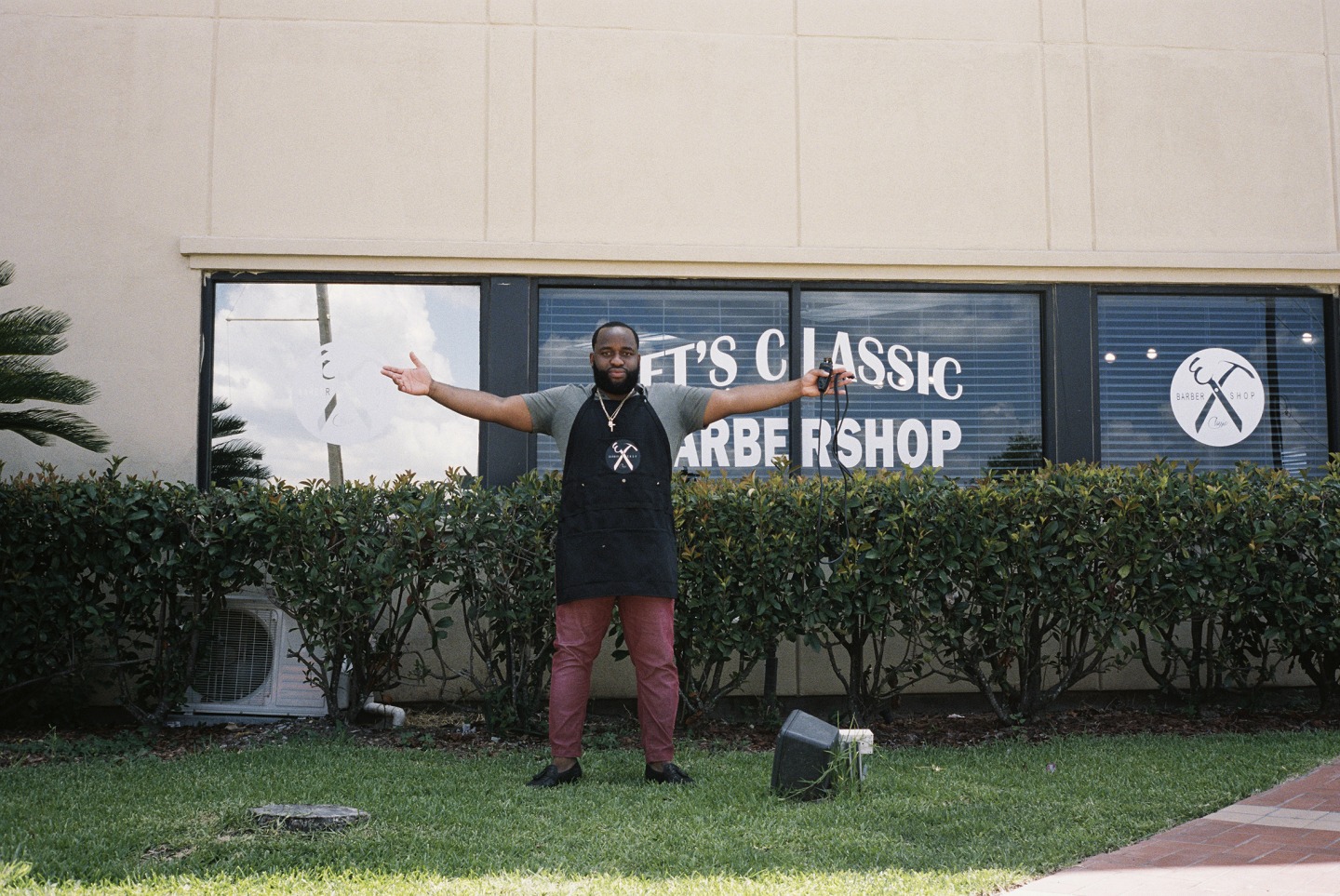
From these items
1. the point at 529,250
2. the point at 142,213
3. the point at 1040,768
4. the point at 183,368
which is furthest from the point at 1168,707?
the point at 142,213

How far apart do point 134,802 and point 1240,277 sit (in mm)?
6961

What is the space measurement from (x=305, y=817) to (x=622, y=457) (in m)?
1.83

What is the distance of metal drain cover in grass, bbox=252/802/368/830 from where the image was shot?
388 centimetres

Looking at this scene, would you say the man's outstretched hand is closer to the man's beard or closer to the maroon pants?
the man's beard

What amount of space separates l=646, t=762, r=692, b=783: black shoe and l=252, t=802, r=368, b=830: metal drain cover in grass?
1.28 meters

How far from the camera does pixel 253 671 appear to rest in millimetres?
6570

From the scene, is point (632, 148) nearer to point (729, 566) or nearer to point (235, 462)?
point (729, 566)

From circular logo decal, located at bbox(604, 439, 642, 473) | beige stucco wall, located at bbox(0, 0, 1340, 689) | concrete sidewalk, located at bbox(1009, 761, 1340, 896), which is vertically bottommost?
concrete sidewalk, located at bbox(1009, 761, 1340, 896)

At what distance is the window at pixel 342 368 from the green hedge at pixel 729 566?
93 centimetres

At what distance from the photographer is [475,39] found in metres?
7.15

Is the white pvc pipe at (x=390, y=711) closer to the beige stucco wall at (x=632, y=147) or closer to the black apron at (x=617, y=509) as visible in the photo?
the beige stucco wall at (x=632, y=147)

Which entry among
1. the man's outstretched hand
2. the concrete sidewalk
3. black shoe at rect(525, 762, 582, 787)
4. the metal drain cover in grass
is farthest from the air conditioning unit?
the concrete sidewalk

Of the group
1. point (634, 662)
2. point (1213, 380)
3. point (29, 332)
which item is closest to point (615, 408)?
point (634, 662)

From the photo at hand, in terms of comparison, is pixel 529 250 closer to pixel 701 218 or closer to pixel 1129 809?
pixel 701 218
